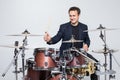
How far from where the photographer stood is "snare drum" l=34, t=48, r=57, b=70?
4.18m

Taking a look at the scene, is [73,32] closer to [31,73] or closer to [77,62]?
[77,62]

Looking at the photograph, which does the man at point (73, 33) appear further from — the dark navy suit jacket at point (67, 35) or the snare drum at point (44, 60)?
the snare drum at point (44, 60)

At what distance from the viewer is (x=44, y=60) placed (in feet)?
13.8

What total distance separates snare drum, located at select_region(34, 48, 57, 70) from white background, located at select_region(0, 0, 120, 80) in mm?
1271

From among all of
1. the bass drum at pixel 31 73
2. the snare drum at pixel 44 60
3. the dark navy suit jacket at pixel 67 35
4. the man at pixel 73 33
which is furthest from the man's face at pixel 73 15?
the bass drum at pixel 31 73

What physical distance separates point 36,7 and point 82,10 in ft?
2.61

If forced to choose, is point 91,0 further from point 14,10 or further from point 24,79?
point 24,79

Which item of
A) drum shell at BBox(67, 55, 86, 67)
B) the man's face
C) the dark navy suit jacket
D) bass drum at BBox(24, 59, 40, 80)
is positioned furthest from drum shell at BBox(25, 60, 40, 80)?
the man's face

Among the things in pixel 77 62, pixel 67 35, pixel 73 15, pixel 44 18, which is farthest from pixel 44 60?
pixel 44 18

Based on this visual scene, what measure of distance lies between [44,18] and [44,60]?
4.86 ft

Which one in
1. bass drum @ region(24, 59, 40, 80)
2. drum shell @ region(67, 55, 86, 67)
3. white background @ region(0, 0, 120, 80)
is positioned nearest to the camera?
drum shell @ region(67, 55, 86, 67)

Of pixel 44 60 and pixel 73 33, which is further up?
pixel 73 33

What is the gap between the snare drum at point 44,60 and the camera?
4176 mm

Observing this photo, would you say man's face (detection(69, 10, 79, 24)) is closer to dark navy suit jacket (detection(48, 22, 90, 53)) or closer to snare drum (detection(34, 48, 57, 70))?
dark navy suit jacket (detection(48, 22, 90, 53))
